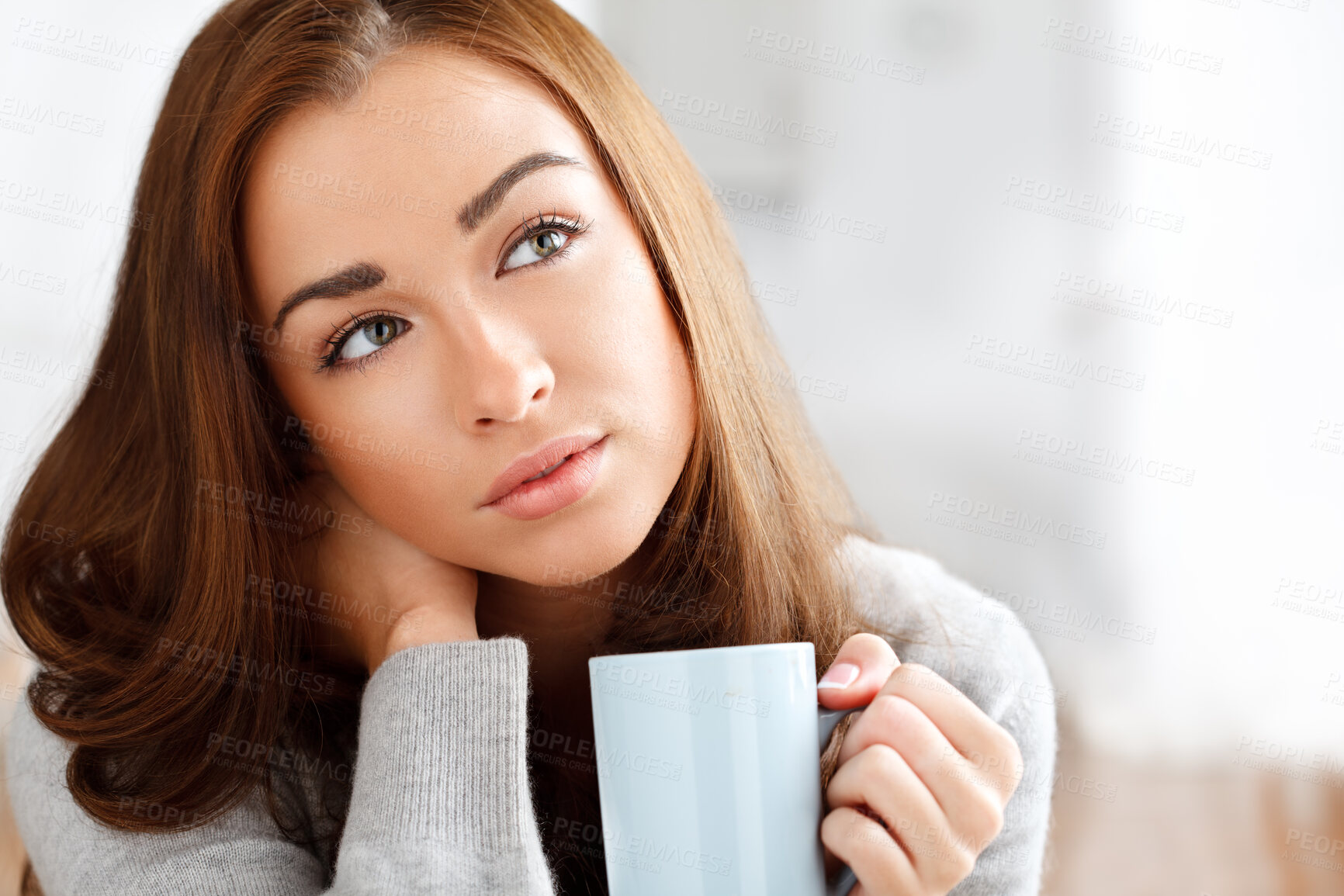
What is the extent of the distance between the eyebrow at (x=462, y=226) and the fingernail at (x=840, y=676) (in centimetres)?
39

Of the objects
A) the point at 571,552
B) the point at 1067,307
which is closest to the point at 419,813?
the point at 571,552

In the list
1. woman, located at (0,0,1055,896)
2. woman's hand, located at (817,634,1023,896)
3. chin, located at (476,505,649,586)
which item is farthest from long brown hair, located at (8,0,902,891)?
woman's hand, located at (817,634,1023,896)

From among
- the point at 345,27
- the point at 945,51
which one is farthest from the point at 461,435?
the point at 945,51

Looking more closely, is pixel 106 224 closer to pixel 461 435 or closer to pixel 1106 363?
pixel 461 435

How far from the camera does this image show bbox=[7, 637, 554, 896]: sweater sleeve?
60cm

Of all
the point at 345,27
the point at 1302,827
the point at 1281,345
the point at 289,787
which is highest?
the point at 345,27

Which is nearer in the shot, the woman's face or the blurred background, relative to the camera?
the woman's face

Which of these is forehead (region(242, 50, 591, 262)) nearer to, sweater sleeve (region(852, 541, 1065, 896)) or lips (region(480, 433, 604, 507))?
lips (region(480, 433, 604, 507))

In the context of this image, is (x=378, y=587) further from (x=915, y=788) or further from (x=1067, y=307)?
(x=1067, y=307)

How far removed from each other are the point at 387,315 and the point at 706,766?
39 centimetres

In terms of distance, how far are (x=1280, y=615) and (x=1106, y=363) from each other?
444 millimetres

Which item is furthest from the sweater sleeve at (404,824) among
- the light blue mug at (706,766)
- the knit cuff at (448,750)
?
the light blue mug at (706,766)

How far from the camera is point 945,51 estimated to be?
1.64 m

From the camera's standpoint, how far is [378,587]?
77 centimetres
